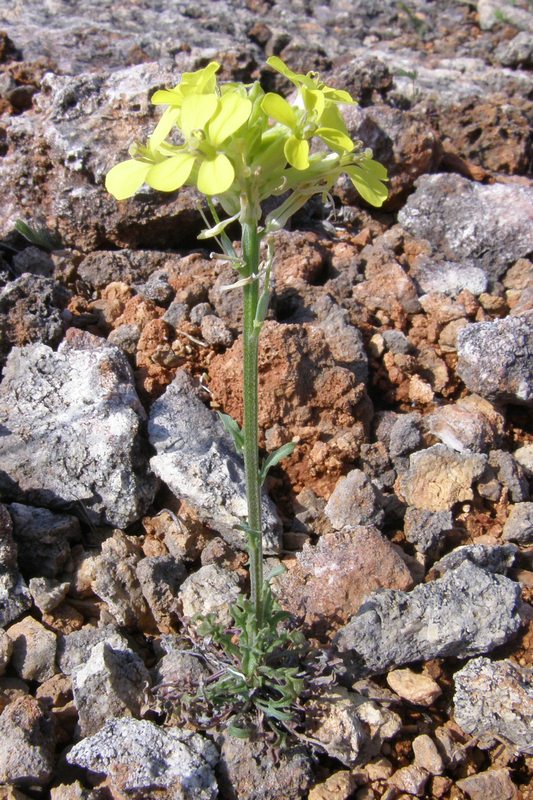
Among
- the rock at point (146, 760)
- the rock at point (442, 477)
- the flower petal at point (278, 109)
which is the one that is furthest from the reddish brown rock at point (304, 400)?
the flower petal at point (278, 109)

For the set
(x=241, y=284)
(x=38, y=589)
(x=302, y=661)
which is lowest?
(x=302, y=661)

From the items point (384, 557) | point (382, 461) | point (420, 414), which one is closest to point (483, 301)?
point (420, 414)

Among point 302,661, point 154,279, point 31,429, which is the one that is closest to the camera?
point 302,661

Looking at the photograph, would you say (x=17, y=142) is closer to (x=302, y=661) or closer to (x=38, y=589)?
(x=38, y=589)

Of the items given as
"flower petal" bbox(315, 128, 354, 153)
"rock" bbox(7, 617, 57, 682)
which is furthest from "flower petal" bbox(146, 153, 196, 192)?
"rock" bbox(7, 617, 57, 682)

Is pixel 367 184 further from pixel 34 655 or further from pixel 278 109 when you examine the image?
pixel 34 655

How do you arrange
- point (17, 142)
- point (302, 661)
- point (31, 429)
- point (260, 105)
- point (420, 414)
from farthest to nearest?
point (17, 142) → point (420, 414) → point (31, 429) → point (302, 661) → point (260, 105)

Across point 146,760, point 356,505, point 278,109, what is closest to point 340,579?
point 356,505

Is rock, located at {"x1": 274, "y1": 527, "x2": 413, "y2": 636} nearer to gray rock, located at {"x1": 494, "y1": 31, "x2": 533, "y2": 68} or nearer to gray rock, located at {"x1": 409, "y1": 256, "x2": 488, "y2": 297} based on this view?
gray rock, located at {"x1": 409, "y1": 256, "x2": 488, "y2": 297}
